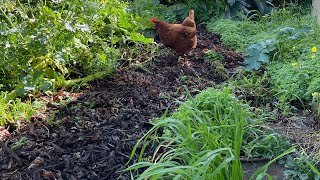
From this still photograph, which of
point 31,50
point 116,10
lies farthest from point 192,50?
point 31,50

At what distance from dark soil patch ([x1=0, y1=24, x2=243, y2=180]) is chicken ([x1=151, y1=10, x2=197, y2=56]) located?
15cm

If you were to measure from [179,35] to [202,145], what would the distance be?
164 centimetres

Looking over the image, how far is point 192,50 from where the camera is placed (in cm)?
407

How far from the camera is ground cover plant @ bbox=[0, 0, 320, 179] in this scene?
2213 millimetres

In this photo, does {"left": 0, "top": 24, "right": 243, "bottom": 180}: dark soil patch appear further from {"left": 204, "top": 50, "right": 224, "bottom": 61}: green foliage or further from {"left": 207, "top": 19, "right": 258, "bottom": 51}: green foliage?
{"left": 207, "top": 19, "right": 258, "bottom": 51}: green foliage

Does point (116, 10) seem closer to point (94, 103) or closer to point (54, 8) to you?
point (54, 8)

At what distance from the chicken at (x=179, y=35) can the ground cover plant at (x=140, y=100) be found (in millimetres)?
147

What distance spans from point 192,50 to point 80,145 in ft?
6.24

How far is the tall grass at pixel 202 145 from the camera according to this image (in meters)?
1.82

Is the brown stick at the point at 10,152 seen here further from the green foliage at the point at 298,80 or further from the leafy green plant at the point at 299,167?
the green foliage at the point at 298,80

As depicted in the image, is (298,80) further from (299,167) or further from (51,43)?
(51,43)

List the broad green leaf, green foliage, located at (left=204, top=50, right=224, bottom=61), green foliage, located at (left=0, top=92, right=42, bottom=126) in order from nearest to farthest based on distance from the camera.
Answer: green foliage, located at (left=0, top=92, right=42, bottom=126) → the broad green leaf → green foliage, located at (left=204, top=50, right=224, bottom=61)

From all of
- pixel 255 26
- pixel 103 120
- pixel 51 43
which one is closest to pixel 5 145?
pixel 103 120

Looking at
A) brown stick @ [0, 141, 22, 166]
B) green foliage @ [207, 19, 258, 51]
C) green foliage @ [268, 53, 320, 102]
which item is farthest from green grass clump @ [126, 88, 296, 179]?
green foliage @ [207, 19, 258, 51]
